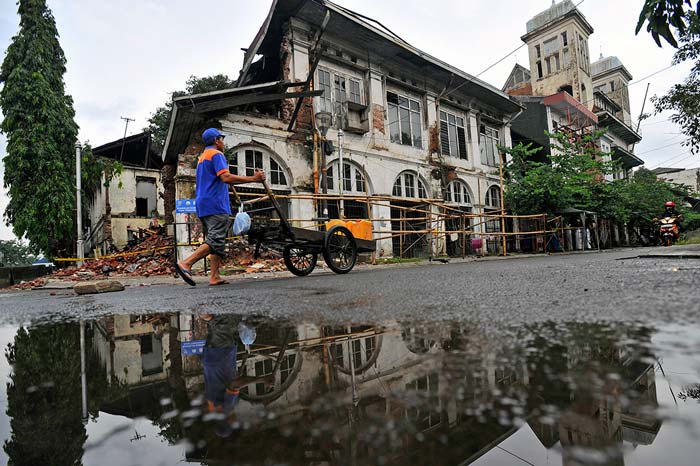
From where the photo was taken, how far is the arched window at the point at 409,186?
14.5 metres

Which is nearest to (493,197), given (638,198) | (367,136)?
(367,136)

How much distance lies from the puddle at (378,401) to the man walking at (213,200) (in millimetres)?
2921

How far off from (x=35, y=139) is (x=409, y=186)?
48.2 ft

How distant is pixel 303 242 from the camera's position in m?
5.26

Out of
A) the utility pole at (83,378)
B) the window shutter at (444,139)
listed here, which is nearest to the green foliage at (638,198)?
the window shutter at (444,139)

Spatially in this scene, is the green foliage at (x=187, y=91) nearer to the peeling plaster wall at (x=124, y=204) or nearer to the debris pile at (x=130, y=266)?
the peeling plaster wall at (x=124, y=204)

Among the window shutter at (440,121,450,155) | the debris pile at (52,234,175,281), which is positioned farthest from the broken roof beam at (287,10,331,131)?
the window shutter at (440,121,450,155)

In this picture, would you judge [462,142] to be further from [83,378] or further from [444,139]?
[83,378]

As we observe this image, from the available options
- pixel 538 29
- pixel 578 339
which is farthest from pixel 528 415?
pixel 538 29

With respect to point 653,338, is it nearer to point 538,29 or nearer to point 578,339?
point 578,339

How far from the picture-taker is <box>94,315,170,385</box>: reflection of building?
3.61 feet

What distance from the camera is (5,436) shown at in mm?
709

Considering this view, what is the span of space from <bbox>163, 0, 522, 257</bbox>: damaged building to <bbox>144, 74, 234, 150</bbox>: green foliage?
8317mm

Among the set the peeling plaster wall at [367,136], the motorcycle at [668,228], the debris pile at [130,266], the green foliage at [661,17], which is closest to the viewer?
the green foliage at [661,17]
